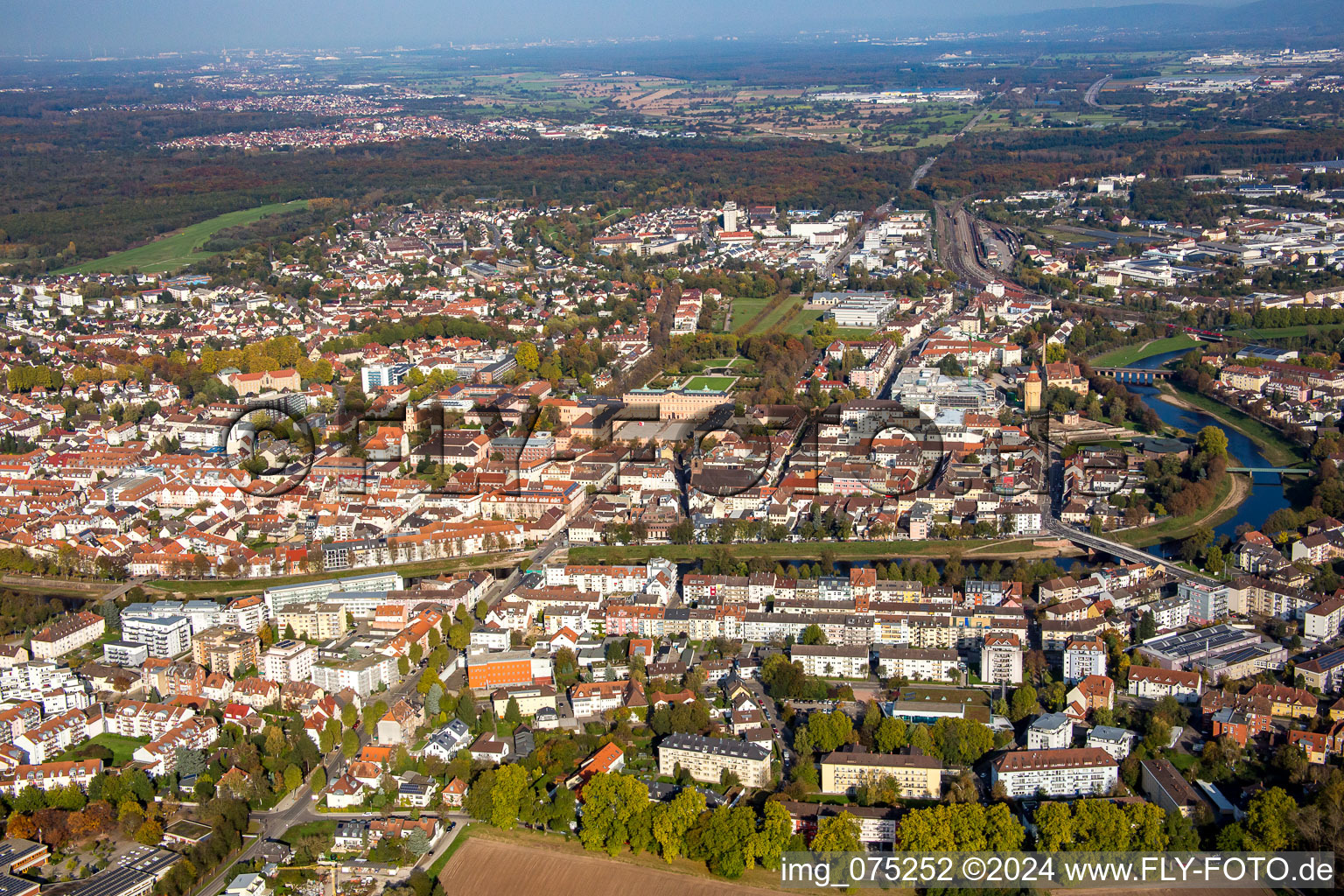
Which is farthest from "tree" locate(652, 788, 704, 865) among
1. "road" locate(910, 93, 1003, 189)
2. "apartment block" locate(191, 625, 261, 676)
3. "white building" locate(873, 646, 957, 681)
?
"road" locate(910, 93, 1003, 189)

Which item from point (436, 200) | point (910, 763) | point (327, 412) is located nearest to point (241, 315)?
point (327, 412)

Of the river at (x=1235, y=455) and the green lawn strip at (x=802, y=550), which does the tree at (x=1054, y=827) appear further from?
the river at (x=1235, y=455)

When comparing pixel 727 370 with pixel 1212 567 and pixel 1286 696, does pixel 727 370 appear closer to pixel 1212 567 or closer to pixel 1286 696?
pixel 1212 567

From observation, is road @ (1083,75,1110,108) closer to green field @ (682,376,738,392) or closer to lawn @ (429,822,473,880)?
green field @ (682,376,738,392)

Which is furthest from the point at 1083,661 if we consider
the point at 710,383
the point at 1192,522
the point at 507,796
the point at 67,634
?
the point at 710,383

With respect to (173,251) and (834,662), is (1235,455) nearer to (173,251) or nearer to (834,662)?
(834,662)

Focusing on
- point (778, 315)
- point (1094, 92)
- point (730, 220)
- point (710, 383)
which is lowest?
point (710, 383)

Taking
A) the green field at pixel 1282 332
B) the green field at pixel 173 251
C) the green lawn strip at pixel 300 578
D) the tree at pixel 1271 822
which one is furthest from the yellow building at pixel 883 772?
the green field at pixel 173 251
